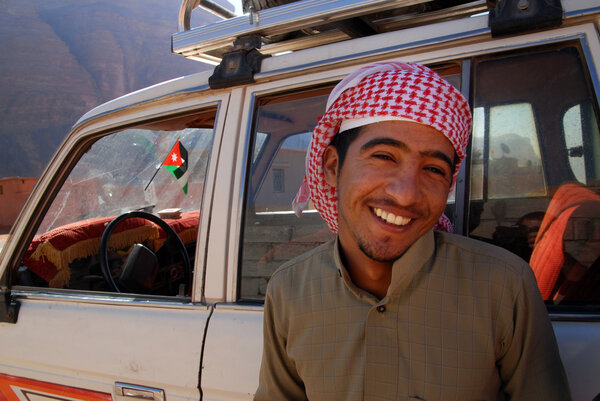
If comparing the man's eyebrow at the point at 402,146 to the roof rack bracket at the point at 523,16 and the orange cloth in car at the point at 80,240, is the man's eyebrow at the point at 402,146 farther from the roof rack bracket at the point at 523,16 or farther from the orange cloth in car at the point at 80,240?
the orange cloth in car at the point at 80,240

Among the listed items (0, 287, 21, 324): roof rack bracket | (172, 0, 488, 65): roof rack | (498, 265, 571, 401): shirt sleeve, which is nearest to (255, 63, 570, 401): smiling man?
(498, 265, 571, 401): shirt sleeve

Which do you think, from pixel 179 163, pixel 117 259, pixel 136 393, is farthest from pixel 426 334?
pixel 117 259

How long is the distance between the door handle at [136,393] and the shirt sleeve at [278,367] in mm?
492

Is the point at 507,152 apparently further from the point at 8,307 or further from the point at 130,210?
the point at 8,307

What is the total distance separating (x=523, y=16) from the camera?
1255 millimetres

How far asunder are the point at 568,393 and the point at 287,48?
1503 millimetres

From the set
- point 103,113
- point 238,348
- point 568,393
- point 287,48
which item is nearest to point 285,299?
point 238,348

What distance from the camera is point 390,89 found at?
1.17 m

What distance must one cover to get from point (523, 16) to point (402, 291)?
829 mm

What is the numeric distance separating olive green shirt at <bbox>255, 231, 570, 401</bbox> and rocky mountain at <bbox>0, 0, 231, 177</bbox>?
3151 cm

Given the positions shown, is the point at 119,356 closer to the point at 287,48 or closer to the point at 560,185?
the point at 287,48

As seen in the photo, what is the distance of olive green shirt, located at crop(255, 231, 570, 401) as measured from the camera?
3.34ft

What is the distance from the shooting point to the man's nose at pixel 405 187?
1.09 meters

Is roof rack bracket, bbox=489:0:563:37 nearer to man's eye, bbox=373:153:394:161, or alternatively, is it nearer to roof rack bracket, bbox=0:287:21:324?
man's eye, bbox=373:153:394:161
